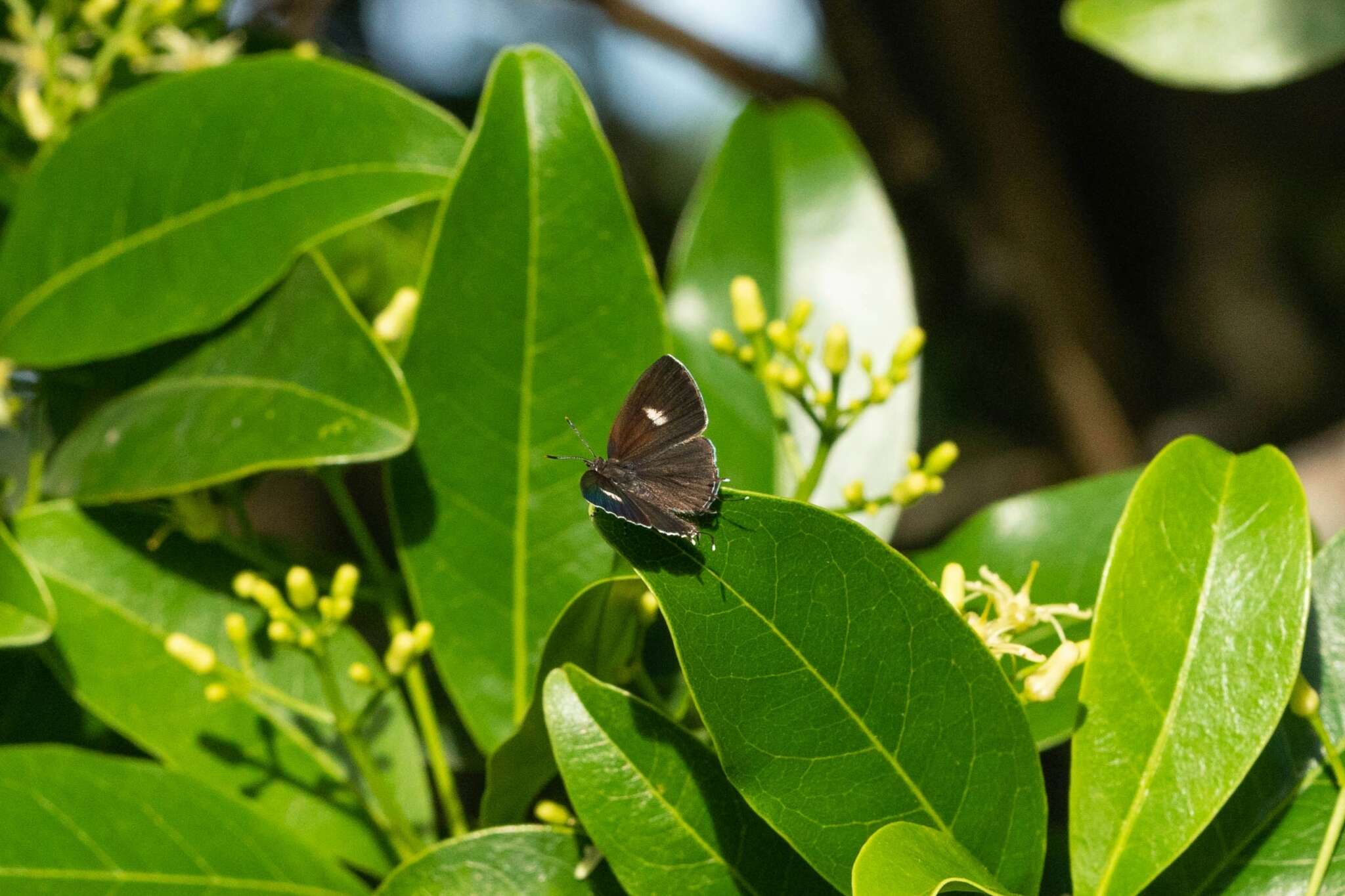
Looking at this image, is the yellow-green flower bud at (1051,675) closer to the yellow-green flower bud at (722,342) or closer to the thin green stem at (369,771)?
the yellow-green flower bud at (722,342)

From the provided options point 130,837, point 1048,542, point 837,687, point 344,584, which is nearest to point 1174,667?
point 837,687

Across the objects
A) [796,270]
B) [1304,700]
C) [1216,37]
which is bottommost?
[1304,700]

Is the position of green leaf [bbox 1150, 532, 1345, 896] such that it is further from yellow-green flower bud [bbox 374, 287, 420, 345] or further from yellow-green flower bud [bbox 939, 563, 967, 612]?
yellow-green flower bud [bbox 374, 287, 420, 345]

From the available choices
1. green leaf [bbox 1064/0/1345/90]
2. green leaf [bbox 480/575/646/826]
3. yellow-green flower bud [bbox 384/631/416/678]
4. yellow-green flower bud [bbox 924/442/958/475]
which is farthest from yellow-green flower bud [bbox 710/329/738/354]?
green leaf [bbox 1064/0/1345/90]

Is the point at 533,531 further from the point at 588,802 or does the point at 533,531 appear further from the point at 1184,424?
the point at 1184,424

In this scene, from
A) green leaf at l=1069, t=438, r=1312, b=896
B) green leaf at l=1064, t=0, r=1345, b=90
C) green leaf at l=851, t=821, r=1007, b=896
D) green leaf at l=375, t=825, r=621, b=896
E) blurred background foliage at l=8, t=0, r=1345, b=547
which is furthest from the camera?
blurred background foliage at l=8, t=0, r=1345, b=547

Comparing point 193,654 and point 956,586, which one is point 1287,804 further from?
point 193,654

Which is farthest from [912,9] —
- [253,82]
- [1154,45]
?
[253,82]
